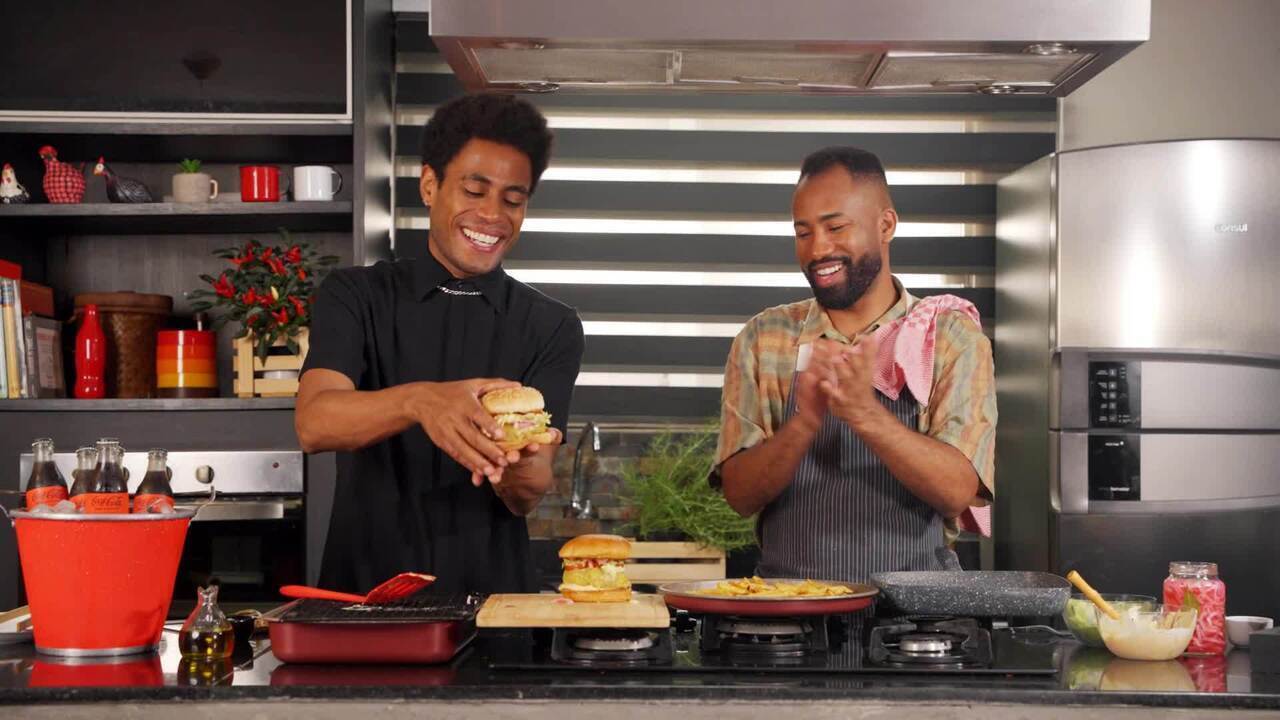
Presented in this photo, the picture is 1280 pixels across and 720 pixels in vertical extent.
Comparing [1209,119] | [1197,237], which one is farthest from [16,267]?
[1209,119]

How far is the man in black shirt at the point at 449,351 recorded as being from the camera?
243 centimetres

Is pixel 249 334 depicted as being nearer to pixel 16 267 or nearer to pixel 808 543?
pixel 16 267

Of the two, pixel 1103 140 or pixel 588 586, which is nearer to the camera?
pixel 588 586

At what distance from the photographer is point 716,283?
4.51 meters

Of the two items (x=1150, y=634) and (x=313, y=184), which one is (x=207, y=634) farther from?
(x=313, y=184)

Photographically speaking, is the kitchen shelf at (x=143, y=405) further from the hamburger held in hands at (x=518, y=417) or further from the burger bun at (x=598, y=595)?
the burger bun at (x=598, y=595)

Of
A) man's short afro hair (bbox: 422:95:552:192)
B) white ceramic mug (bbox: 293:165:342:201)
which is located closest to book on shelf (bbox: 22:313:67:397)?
white ceramic mug (bbox: 293:165:342:201)

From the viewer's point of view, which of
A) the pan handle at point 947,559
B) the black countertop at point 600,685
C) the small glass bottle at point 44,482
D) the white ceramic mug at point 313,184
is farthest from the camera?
the white ceramic mug at point 313,184

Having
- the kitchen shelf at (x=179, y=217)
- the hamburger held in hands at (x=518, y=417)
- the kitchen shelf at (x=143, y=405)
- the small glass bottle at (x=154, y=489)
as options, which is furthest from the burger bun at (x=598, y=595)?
the kitchen shelf at (x=179, y=217)

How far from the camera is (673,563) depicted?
13.3 ft

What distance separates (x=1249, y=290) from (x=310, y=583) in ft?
9.46

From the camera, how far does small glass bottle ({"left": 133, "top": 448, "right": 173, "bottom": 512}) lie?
1876 millimetres

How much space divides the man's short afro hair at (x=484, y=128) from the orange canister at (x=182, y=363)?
1.72m

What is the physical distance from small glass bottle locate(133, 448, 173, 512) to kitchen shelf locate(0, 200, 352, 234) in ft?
6.65
